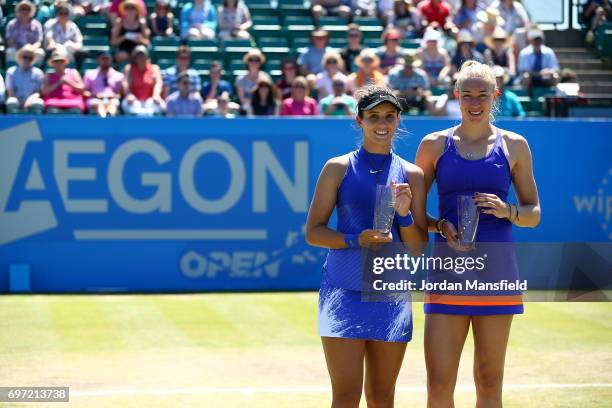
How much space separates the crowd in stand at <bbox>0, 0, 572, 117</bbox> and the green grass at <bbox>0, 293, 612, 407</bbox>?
3456 mm

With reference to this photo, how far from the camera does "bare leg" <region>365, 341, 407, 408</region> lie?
4.91 meters

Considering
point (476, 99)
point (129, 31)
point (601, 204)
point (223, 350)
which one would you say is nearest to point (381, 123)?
point (476, 99)

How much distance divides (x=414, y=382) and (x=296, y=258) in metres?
5.51

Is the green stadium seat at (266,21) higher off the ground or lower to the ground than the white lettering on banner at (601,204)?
higher

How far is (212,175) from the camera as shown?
13.1m

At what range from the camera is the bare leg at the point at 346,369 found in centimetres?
484

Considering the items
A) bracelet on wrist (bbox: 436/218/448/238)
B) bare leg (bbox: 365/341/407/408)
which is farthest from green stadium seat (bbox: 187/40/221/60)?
bare leg (bbox: 365/341/407/408)

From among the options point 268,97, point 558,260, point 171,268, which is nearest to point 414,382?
point 558,260

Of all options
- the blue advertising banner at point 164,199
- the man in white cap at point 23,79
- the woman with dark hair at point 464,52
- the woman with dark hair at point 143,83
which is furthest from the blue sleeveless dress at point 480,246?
the woman with dark hair at point 464,52

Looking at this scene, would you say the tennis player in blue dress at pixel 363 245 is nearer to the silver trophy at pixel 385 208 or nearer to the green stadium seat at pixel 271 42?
the silver trophy at pixel 385 208

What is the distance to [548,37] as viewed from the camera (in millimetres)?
19953

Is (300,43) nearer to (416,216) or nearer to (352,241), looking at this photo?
(416,216)

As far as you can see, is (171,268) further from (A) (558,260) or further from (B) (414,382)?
(B) (414,382)

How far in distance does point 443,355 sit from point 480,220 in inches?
26.1
